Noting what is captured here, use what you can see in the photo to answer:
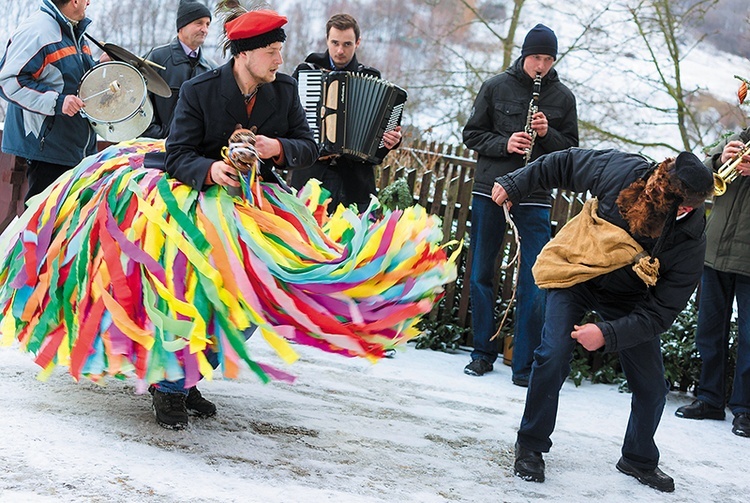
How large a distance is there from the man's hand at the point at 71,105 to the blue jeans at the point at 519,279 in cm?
254

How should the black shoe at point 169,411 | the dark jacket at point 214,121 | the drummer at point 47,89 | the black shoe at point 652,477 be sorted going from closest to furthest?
the dark jacket at point 214,121, the black shoe at point 169,411, the black shoe at point 652,477, the drummer at point 47,89

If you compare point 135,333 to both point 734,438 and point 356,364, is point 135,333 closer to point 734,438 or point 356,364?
point 356,364

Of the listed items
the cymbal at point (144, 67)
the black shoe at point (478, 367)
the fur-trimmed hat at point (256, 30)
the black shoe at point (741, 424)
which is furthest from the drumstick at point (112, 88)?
the black shoe at point (741, 424)

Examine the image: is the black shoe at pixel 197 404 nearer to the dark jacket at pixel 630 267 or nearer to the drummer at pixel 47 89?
the drummer at pixel 47 89

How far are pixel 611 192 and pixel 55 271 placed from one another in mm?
2535

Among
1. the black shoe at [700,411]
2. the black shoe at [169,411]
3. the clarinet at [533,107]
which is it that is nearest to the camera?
the black shoe at [169,411]

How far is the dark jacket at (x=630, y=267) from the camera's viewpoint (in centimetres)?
405

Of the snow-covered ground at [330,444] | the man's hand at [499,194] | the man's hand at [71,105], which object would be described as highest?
the man's hand at [71,105]

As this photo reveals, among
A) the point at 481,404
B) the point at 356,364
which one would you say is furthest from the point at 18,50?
the point at 481,404

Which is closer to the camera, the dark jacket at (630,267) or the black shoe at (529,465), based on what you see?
the dark jacket at (630,267)

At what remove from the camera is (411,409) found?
5098mm

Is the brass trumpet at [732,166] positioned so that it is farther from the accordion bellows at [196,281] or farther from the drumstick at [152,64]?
the drumstick at [152,64]

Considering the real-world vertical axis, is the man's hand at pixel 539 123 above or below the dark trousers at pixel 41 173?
above

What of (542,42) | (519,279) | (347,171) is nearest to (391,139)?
(347,171)
